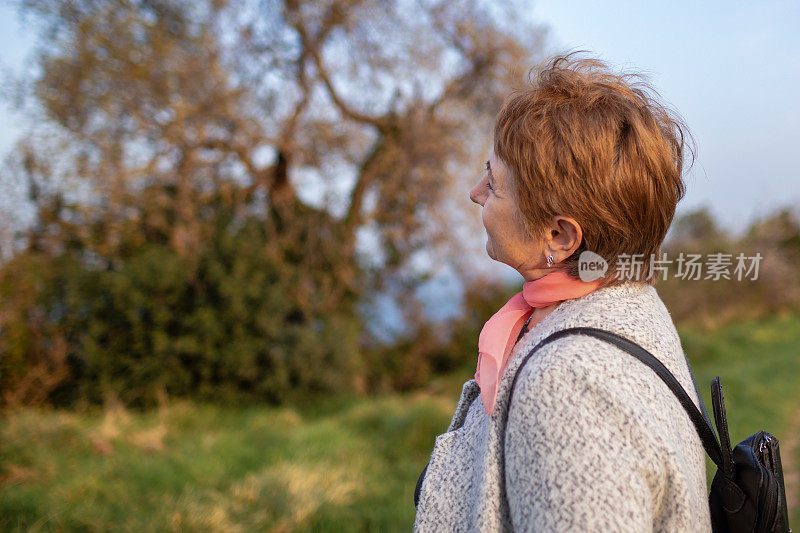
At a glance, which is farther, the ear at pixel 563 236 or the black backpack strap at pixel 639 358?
the ear at pixel 563 236

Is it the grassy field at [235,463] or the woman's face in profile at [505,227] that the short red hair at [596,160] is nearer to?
the woman's face in profile at [505,227]

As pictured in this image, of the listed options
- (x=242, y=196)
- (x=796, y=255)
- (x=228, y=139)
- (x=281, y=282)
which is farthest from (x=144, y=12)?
(x=796, y=255)

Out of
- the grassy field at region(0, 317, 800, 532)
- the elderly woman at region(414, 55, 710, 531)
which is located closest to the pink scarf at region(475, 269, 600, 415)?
the elderly woman at region(414, 55, 710, 531)

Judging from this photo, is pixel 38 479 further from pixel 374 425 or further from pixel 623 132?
pixel 623 132

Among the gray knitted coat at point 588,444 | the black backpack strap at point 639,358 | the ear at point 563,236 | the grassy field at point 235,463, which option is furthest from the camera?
the grassy field at point 235,463

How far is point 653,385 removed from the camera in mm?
1171

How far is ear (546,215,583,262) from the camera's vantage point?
1.30 m

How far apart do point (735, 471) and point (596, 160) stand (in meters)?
0.83

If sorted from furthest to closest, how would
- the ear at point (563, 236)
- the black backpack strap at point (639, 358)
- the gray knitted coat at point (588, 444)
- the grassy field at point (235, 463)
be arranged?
the grassy field at point (235, 463) → the ear at point (563, 236) → the black backpack strap at point (639, 358) → the gray knitted coat at point (588, 444)

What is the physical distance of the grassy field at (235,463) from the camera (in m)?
Answer: 3.54

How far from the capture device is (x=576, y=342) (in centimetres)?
116

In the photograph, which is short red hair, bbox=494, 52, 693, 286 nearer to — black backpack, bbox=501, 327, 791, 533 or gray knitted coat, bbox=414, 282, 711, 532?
gray knitted coat, bbox=414, 282, 711, 532

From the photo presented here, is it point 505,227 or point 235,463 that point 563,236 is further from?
point 235,463

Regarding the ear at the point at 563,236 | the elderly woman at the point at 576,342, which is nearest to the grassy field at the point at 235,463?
the elderly woman at the point at 576,342
